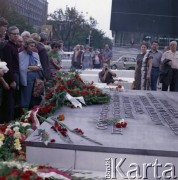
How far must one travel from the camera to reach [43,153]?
11.7 ft

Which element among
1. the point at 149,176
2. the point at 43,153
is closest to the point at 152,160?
the point at 149,176

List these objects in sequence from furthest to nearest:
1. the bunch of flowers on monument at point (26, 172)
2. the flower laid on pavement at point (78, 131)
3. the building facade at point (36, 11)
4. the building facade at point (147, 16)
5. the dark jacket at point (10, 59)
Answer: the building facade at point (36, 11) < the building facade at point (147, 16) < the dark jacket at point (10, 59) < the flower laid on pavement at point (78, 131) < the bunch of flowers on monument at point (26, 172)

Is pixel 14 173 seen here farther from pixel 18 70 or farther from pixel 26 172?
pixel 18 70

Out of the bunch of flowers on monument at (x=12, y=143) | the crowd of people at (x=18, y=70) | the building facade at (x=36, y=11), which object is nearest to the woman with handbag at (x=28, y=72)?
the crowd of people at (x=18, y=70)

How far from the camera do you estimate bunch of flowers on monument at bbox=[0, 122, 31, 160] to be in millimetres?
3746

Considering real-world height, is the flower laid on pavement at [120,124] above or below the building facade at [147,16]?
below

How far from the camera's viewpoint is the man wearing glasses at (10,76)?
601cm

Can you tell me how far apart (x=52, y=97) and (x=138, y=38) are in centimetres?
1787

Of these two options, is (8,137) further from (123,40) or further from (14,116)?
(123,40)

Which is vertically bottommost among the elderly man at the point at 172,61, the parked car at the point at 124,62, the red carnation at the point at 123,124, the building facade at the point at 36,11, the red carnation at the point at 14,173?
the parked car at the point at 124,62

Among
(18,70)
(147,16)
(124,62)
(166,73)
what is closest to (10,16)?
(124,62)

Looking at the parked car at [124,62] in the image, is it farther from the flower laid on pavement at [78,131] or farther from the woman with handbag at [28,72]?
the flower laid on pavement at [78,131]

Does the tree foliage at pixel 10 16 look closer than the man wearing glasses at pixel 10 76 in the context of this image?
No

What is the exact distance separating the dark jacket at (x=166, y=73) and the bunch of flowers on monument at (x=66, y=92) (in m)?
3.11
